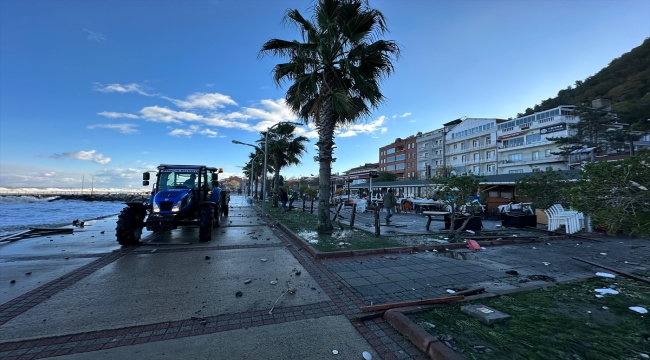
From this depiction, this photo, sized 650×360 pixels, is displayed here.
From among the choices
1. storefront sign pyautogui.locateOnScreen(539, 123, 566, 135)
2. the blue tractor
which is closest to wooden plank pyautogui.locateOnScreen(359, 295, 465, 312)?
the blue tractor

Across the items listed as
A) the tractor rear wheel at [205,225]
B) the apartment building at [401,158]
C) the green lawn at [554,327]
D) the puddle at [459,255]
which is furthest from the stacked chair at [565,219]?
the apartment building at [401,158]

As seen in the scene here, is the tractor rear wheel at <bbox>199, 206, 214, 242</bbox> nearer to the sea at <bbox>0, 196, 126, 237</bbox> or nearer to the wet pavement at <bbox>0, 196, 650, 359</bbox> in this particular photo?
the wet pavement at <bbox>0, 196, 650, 359</bbox>

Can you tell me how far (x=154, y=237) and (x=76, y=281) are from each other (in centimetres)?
538

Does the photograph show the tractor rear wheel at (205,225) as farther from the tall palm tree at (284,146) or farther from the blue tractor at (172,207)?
the tall palm tree at (284,146)

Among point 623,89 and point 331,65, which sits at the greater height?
point 623,89

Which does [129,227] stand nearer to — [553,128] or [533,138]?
[553,128]

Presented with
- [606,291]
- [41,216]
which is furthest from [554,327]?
[41,216]

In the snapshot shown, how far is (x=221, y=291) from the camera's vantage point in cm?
463

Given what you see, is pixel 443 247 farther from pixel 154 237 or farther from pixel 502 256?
pixel 154 237

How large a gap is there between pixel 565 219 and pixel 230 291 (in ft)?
42.4

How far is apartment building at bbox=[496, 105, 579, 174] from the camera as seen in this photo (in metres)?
43.5

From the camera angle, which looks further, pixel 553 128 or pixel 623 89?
pixel 623 89

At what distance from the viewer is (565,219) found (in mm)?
10914

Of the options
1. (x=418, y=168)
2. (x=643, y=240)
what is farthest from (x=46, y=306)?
(x=418, y=168)
